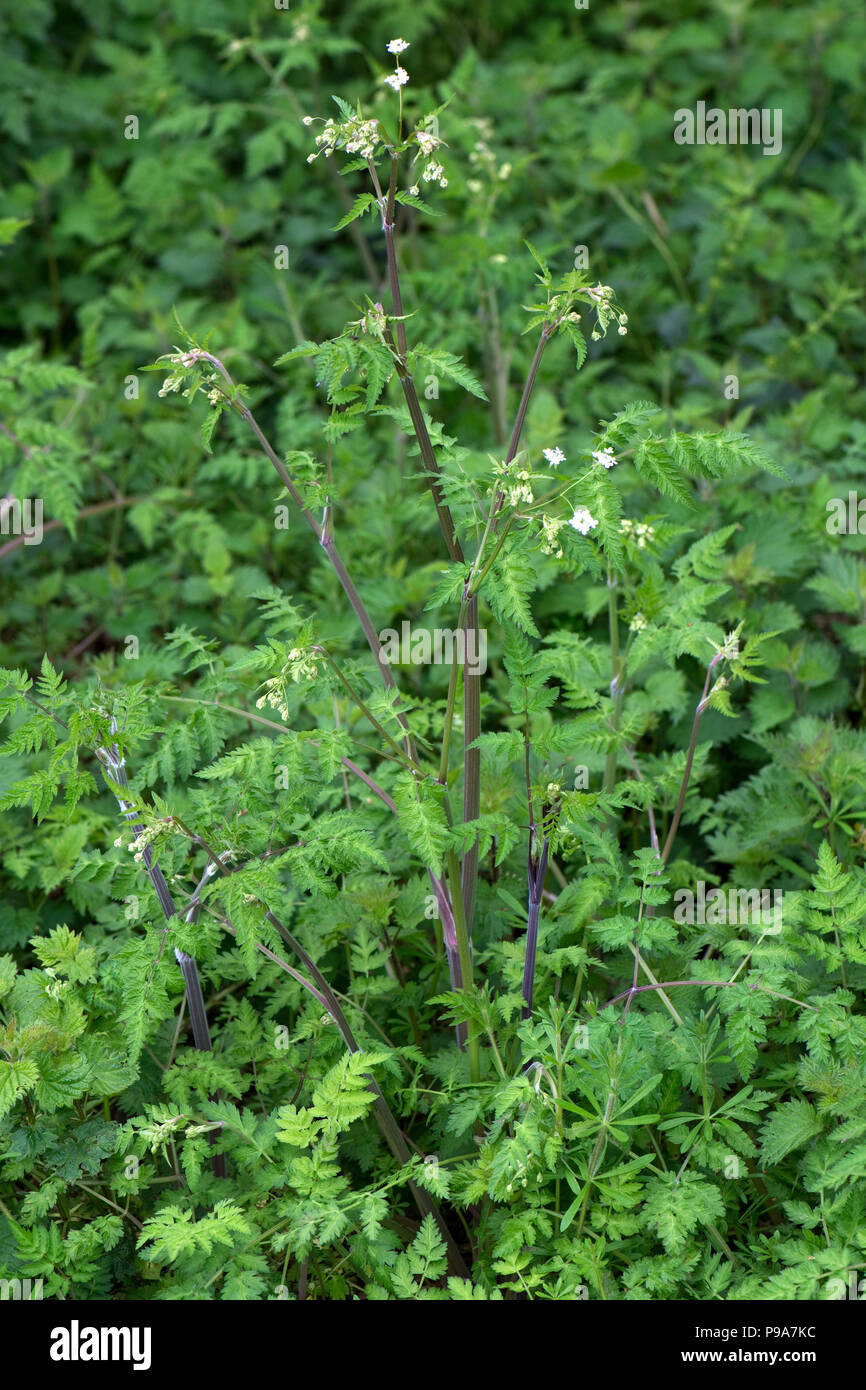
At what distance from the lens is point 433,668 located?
4055 millimetres

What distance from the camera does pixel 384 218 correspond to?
254 cm

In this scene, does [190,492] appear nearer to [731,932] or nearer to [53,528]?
[53,528]

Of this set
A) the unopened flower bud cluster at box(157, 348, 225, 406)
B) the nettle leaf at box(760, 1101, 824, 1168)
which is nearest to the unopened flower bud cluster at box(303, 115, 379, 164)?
the unopened flower bud cluster at box(157, 348, 225, 406)

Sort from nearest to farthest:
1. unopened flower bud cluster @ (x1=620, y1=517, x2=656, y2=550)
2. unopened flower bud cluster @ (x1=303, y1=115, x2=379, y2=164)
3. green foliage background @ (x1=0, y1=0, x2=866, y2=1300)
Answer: unopened flower bud cluster @ (x1=303, y1=115, x2=379, y2=164) → green foliage background @ (x1=0, y1=0, x2=866, y2=1300) → unopened flower bud cluster @ (x1=620, y1=517, x2=656, y2=550)

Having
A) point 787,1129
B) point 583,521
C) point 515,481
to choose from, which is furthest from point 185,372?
point 787,1129

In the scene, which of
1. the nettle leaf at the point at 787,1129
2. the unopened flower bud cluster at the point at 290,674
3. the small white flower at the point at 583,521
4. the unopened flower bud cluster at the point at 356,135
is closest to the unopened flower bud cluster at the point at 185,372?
the unopened flower bud cluster at the point at 356,135

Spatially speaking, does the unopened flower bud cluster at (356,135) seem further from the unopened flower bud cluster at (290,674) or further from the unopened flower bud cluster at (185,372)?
the unopened flower bud cluster at (290,674)

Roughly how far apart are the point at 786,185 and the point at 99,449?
3.50m

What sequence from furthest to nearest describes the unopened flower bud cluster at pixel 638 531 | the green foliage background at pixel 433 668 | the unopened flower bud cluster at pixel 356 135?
the unopened flower bud cluster at pixel 638 531 < the green foliage background at pixel 433 668 < the unopened flower bud cluster at pixel 356 135

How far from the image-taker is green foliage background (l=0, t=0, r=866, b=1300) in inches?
105

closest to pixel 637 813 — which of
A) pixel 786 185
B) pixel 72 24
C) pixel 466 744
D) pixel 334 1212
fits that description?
pixel 466 744

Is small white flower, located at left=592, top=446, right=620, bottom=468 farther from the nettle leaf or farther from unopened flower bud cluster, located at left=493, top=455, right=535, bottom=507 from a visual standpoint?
the nettle leaf

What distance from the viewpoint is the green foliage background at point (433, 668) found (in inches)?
105

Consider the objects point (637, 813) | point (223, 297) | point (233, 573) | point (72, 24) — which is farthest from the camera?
point (72, 24)
